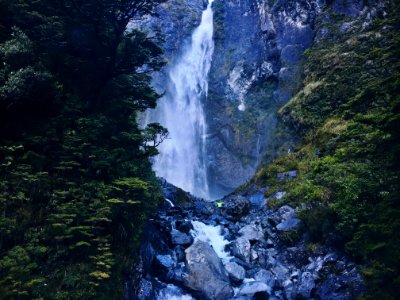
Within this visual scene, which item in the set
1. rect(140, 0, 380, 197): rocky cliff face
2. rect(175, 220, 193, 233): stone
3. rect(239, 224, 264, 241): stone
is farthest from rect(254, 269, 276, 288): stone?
rect(140, 0, 380, 197): rocky cliff face

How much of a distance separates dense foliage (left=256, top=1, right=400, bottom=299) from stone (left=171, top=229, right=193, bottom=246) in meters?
4.64

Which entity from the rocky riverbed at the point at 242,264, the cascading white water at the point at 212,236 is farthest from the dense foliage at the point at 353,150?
the cascading white water at the point at 212,236

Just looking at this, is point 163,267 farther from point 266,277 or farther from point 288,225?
point 288,225

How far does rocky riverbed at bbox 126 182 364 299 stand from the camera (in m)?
9.09

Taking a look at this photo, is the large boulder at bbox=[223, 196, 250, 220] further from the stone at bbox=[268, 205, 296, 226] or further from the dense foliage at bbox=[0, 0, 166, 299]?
the dense foliage at bbox=[0, 0, 166, 299]

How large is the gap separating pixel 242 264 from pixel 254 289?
1.84 metres

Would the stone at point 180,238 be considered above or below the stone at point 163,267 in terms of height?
above

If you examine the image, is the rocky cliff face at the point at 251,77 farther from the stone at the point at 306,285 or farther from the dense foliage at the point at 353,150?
the stone at the point at 306,285

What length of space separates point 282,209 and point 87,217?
9323 millimetres

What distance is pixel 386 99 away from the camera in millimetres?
14031

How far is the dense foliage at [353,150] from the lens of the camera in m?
7.08

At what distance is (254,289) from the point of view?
9664 mm

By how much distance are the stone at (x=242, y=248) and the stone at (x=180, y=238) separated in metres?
2.02

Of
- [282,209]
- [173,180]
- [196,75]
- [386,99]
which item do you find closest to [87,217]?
[282,209]
